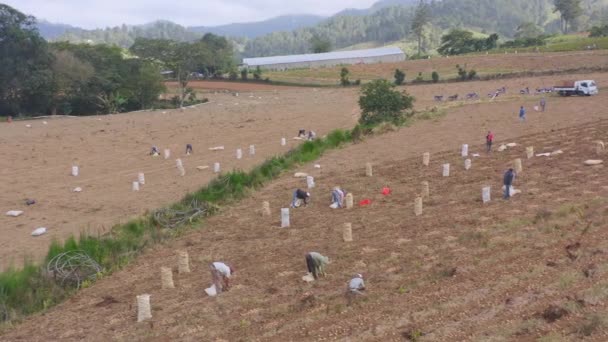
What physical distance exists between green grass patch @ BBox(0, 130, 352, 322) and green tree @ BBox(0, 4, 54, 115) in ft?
123

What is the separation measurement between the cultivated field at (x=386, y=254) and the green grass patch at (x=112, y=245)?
1.43ft

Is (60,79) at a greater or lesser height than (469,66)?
greater

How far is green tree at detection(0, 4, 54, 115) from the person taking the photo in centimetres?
5359

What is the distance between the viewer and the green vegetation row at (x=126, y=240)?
12.5 meters

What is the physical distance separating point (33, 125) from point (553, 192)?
130ft

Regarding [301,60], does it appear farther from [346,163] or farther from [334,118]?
[346,163]

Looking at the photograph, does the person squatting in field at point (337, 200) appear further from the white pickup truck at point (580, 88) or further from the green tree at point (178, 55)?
the green tree at point (178, 55)

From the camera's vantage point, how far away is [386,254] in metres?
12.7

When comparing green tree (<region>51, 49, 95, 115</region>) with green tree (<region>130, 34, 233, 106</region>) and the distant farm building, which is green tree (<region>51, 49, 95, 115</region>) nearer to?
green tree (<region>130, 34, 233, 106</region>)

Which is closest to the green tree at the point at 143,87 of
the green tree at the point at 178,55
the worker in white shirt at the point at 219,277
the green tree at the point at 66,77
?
the green tree at the point at 178,55

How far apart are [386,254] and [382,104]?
70.7 feet

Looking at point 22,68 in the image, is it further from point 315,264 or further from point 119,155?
point 315,264

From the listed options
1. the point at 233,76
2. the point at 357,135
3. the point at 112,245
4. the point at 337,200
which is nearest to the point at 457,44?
the point at 233,76

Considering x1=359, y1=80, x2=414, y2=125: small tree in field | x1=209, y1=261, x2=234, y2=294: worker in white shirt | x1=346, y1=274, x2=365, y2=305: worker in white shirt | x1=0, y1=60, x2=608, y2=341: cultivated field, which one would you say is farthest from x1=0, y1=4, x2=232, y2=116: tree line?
x1=346, y1=274, x2=365, y2=305: worker in white shirt
